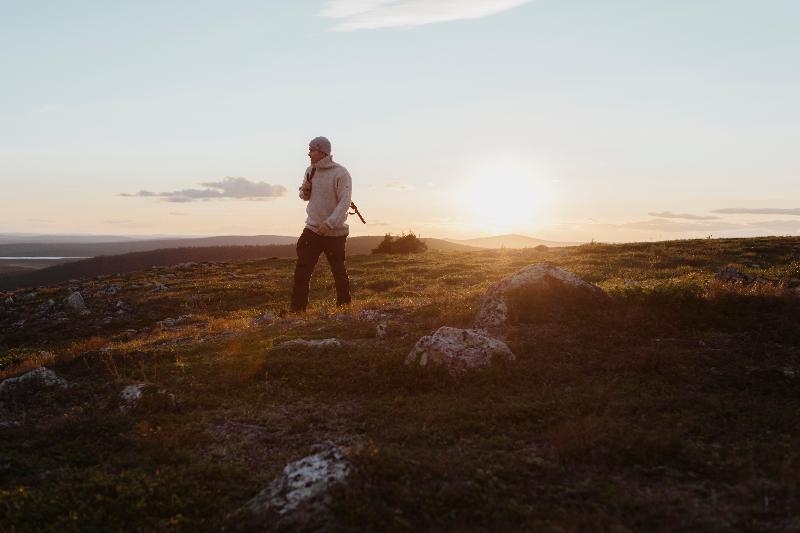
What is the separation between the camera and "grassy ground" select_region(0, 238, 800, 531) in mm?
4449

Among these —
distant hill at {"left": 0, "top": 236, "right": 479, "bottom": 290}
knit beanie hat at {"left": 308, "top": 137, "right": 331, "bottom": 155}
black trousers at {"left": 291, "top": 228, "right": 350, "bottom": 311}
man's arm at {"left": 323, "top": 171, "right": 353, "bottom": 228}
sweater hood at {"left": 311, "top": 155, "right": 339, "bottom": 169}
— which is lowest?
distant hill at {"left": 0, "top": 236, "right": 479, "bottom": 290}

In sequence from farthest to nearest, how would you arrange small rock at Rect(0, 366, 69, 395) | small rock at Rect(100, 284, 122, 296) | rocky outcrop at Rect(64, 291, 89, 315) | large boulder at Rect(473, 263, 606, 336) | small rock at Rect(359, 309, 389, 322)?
small rock at Rect(100, 284, 122, 296) → rocky outcrop at Rect(64, 291, 89, 315) → small rock at Rect(359, 309, 389, 322) → large boulder at Rect(473, 263, 606, 336) → small rock at Rect(0, 366, 69, 395)

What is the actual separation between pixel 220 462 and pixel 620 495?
12.5 feet

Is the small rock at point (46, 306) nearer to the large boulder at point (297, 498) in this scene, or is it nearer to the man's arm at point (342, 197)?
the man's arm at point (342, 197)

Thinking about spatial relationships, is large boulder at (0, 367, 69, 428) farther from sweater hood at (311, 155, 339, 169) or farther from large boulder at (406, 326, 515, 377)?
sweater hood at (311, 155, 339, 169)

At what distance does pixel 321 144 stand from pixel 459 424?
801 cm

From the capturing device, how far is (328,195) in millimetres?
Answer: 12500

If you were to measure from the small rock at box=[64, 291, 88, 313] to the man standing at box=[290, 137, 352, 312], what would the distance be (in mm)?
11918

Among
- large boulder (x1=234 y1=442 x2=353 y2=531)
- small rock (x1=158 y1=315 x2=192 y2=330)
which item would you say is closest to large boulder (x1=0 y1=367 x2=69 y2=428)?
large boulder (x1=234 y1=442 x2=353 y2=531)

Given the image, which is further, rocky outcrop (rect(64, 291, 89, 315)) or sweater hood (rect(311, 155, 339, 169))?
rocky outcrop (rect(64, 291, 89, 315))

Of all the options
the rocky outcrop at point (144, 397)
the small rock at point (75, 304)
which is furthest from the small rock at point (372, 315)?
the small rock at point (75, 304)

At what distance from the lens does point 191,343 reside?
1064 centimetres

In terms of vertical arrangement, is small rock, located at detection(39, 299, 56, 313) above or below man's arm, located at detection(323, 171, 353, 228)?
below

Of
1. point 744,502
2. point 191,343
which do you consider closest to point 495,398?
point 744,502
